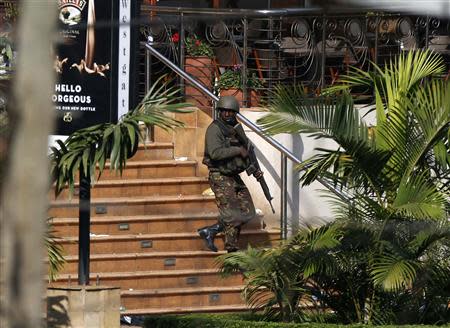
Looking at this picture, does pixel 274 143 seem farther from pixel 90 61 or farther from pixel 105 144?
pixel 105 144

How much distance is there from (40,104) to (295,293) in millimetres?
6161

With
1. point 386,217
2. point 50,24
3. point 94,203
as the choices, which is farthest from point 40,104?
point 94,203

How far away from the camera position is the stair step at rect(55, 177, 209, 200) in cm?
1012

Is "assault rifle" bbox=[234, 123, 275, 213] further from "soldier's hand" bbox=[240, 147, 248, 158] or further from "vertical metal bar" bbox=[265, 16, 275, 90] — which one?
"vertical metal bar" bbox=[265, 16, 275, 90]

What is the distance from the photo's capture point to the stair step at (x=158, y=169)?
10.4 metres

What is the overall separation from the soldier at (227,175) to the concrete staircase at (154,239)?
0.23 meters

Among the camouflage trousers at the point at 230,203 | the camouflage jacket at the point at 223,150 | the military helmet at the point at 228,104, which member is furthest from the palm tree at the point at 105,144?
the camouflage trousers at the point at 230,203

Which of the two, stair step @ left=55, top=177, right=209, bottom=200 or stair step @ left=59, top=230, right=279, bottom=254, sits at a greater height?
stair step @ left=55, top=177, right=209, bottom=200

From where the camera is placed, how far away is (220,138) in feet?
30.8

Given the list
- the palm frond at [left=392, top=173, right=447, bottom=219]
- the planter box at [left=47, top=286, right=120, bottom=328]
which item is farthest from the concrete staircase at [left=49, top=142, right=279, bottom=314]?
the palm frond at [left=392, top=173, right=447, bottom=219]

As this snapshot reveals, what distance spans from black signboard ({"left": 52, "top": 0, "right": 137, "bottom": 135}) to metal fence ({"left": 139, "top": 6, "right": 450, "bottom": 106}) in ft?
11.4

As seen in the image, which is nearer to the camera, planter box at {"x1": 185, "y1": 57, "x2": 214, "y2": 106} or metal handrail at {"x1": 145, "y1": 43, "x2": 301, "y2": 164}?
metal handrail at {"x1": 145, "y1": 43, "x2": 301, "y2": 164}

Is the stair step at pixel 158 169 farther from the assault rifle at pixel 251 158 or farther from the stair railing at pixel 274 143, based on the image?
the assault rifle at pixel 251 158

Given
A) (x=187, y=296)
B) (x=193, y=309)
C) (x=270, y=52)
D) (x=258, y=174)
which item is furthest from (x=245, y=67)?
(x=193, y=309)
